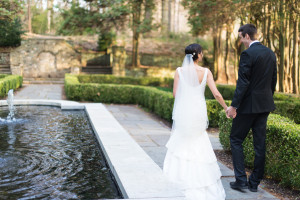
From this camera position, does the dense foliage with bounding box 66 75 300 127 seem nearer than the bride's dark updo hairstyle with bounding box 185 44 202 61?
No

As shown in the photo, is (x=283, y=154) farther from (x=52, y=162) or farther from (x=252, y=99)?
(x=52, y=162)

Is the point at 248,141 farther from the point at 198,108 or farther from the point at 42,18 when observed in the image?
the point at 42,18

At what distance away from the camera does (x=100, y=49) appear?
31.0 m

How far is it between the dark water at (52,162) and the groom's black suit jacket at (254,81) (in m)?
2.04

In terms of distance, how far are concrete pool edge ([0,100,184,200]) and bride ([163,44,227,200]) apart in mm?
212

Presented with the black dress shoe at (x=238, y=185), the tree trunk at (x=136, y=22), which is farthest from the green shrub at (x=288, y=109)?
the tree trunk at (x=136, y=22)

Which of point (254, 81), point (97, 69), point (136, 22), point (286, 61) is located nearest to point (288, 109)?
point (254, 81)

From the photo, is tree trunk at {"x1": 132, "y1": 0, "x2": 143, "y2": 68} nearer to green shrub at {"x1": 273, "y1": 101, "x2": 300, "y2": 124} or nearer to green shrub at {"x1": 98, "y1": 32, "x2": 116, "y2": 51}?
green shrub at {"x1": 98, "y1": 32, "x2": 116, "y2": 51}

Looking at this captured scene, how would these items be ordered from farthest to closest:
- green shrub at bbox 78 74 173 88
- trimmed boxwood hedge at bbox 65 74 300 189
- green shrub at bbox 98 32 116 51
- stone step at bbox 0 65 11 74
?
green shrub at bbox 98 32 116 51
stone step at bbox 0 65 11 74
green shrub at bbox 78 74 173 88
trimmed boxwood hedge at bbox 65 74 300 189

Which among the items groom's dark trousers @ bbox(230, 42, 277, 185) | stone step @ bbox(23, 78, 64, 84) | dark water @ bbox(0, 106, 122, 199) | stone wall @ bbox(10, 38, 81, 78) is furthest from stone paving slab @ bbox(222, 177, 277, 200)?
stone wall @ bbox(10, 38, 81, 78)

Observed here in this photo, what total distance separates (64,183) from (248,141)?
119 inches

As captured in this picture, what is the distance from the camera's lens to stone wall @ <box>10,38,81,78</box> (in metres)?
25.7

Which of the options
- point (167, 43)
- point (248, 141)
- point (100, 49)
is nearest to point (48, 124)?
point (248, 141)

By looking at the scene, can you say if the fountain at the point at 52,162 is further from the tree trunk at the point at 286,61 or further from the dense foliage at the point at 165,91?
the tree trunk at the point at 286,61
